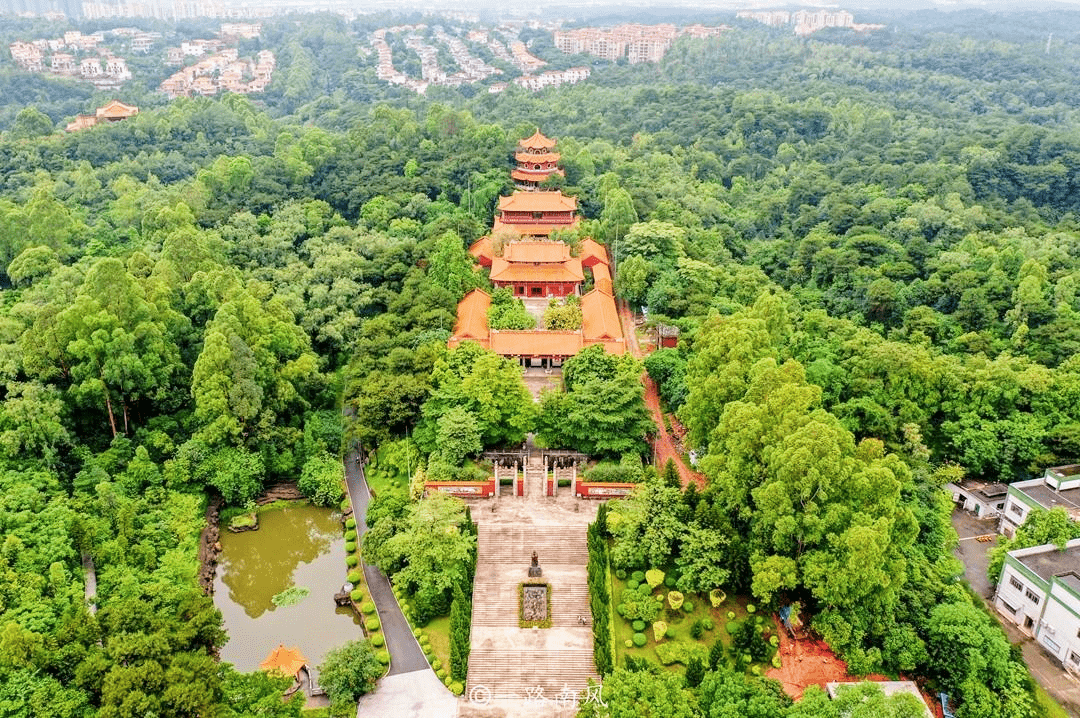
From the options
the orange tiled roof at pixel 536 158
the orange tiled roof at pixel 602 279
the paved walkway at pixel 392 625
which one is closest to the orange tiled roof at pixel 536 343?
the orange tiled roof at pixel 602 279

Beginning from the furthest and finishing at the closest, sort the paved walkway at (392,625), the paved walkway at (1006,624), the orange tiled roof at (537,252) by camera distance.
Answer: the orange tiled roof at (537,252) < the paved walkway at (392,625) < the paved walkway at (1006,624)

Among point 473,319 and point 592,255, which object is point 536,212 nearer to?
point 592,255

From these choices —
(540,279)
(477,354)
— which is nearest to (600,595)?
(477,354)

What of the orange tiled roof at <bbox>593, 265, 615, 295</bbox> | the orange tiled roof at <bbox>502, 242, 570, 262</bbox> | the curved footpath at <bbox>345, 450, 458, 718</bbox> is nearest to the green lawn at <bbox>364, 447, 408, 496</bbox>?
the curved footpath at <bbox>345, 450, 458, 718</bbox>

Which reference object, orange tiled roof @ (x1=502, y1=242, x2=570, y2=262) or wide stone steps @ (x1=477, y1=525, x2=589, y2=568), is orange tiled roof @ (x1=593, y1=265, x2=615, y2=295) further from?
wide stone steps @ (x1=477, y1=525, x2=589, y2=568)

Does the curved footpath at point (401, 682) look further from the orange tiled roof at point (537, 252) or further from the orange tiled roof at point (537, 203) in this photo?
the orange tiled roof at point (537, 203)

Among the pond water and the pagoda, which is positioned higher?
the pagoda

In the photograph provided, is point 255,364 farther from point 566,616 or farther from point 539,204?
point 539,204
